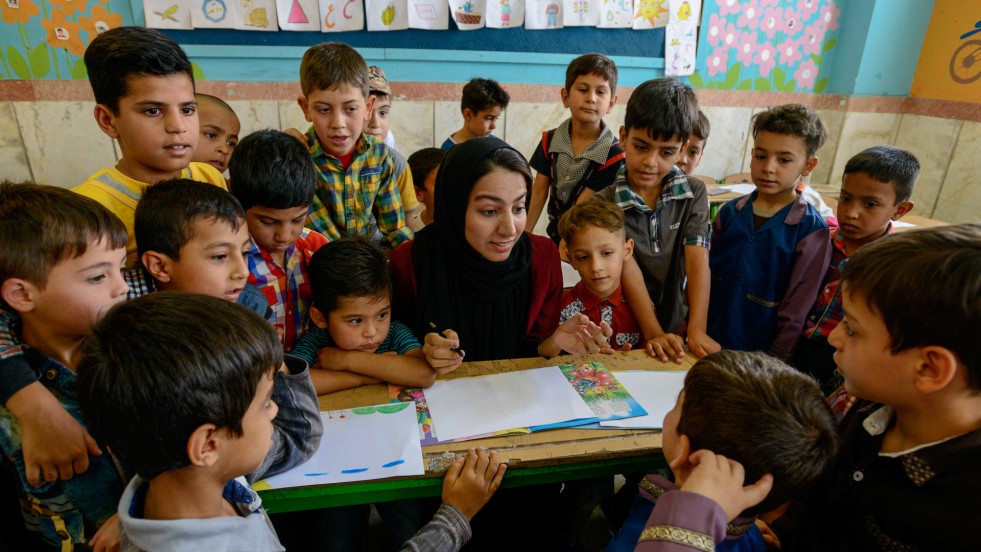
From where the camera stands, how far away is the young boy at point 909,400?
2.64ft

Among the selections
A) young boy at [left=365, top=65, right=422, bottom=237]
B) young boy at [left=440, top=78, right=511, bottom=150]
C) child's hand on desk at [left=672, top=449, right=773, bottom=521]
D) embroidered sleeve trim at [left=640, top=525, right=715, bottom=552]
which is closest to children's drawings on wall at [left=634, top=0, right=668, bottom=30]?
young boy at [left=440, top=78, right=511, bottom=150]

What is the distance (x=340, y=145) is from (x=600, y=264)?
123cm

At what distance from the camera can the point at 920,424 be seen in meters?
0.91

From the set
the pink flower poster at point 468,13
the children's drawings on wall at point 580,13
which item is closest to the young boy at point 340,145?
the pink flower poster at point 468,13

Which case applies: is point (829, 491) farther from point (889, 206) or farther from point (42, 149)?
point (42, 149)

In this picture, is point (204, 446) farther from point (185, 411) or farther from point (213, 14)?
point (213, 14)

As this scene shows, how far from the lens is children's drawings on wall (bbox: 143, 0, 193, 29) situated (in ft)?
10.9

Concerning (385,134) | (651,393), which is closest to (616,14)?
(385,134)

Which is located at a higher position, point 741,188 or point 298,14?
point 298,14

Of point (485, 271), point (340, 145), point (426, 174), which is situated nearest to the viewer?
point (485, 271)

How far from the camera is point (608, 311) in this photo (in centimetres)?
189

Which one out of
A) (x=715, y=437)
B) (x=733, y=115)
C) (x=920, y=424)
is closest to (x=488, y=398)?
(x=715, y=437)

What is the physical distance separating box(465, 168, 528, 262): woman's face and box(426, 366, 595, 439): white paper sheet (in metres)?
0.41

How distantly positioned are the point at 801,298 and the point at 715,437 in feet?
4.39
